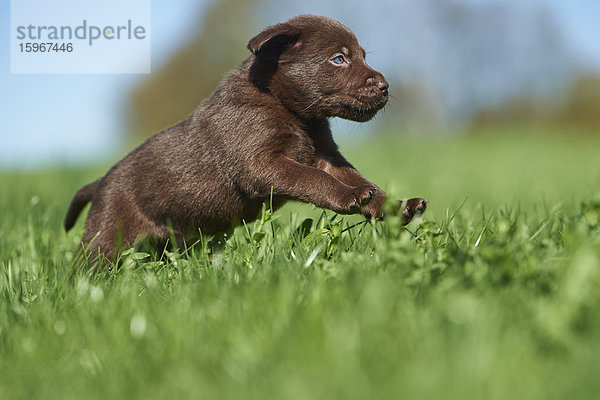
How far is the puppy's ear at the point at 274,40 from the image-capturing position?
3.73 m

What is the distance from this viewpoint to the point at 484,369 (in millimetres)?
1834

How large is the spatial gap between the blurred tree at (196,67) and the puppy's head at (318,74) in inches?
845

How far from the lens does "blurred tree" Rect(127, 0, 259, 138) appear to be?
101ft

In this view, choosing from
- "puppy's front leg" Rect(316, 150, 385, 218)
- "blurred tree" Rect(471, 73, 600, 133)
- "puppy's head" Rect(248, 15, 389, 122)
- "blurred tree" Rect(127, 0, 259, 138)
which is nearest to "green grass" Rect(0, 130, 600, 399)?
"puppy's front leg" Rect(316, 150, 385, 218)

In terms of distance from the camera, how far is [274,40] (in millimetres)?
4004

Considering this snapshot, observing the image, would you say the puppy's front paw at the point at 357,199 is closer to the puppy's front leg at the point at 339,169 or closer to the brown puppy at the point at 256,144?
the brown puppy at the point at 256,144

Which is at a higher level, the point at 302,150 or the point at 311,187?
the point at 302,150

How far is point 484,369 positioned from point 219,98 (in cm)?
281

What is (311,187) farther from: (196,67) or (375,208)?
(196,67)

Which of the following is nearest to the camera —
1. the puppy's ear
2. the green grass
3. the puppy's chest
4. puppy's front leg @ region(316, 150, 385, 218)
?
the green grass

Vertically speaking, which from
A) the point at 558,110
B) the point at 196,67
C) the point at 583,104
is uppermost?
the point at 196,67

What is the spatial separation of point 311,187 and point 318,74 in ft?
2.84

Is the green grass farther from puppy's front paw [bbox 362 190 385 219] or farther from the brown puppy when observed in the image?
the brown puppy

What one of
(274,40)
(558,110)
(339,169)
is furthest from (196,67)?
(339,169)
